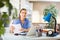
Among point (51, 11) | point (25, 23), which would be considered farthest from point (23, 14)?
point (51, 11)

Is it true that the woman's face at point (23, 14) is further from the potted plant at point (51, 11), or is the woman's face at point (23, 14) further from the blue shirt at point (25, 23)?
the potted plant at point (51, 11)

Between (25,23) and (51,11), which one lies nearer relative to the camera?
(51,11)

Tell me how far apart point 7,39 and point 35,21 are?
0.68 m

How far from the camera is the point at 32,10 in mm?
2752

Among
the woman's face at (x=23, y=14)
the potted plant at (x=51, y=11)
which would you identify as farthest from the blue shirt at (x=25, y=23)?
Result: the potted plant at (x=51, y=11)

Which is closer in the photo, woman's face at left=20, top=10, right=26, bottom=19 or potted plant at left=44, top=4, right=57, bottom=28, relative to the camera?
potted plant at left=44, top=4, right=57, bottom=28

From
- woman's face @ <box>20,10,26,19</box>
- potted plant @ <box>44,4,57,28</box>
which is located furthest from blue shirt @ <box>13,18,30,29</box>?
potted plant @ <box>44,4,57,28</box>

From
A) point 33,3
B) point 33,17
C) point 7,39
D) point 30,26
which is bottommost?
point 7,39

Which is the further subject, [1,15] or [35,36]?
[35,36]

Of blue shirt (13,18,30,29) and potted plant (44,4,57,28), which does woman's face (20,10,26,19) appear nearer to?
blue shirt (13,18,30,29)

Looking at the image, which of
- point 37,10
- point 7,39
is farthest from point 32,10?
point 7,39

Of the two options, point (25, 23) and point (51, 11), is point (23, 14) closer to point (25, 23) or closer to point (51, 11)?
point (25, 23)

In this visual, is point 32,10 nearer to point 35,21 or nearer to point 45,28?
point 35,21

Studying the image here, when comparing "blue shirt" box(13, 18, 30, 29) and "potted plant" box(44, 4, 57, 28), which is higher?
"potted plant" box(44, 4, 57, 28)
